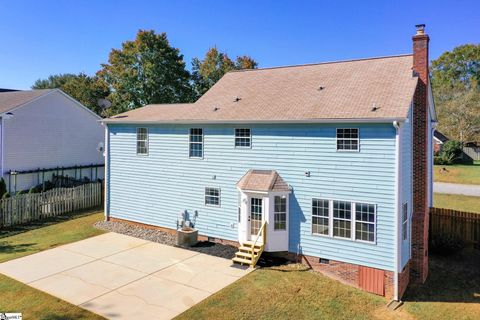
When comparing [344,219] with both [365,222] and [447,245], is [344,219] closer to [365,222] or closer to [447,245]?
[365,222]

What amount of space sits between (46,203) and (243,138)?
42.3 feet

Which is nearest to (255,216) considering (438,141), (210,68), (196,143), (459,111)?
(196,143)

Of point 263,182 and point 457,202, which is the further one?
point 457,202

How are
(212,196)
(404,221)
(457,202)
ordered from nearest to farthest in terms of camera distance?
(404,221) < (212,196) < (457,202)

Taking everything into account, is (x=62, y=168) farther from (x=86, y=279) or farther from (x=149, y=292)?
(x=149, y=292)

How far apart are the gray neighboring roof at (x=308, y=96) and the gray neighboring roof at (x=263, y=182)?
7.02 ft

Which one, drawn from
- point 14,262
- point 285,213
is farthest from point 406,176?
point 14,262

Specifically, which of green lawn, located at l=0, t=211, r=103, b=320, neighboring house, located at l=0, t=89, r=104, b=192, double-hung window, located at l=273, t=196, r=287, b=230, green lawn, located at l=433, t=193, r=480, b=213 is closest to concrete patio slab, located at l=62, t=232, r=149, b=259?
green lawn, located at l=0, t=211, r=103, b=320

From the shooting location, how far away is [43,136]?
26.1 m

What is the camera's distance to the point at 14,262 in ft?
45.8

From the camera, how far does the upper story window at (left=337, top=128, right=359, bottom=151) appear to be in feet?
41.2

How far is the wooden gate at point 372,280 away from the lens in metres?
12.0

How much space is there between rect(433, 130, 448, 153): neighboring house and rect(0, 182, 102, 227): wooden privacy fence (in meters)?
42.5

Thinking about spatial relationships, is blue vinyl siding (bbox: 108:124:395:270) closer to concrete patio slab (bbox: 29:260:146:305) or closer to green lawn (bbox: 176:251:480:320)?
green lawn (bbox: 176:251:480:320)
